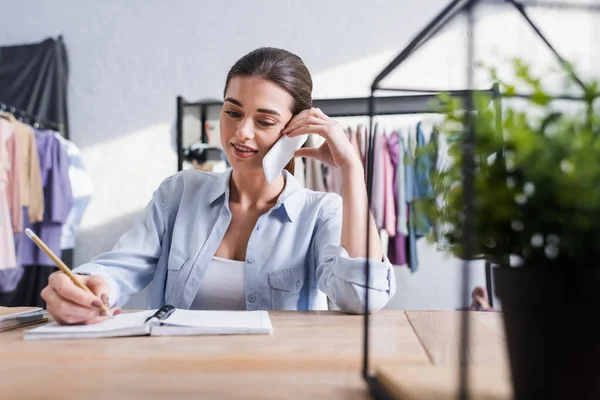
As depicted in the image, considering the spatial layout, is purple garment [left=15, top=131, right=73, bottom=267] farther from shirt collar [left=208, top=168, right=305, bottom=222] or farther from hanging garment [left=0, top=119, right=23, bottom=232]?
shirt collar [left=208, top=168, right=305, bottom=222]

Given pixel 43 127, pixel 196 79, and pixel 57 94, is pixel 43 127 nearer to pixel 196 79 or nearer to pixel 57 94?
pixel 57 94

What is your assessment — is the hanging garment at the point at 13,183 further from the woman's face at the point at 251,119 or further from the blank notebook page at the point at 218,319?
the blank notebook page at the point at 218,319

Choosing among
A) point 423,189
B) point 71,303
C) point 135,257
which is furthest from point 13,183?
point 423,189

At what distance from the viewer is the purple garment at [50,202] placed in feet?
9.57

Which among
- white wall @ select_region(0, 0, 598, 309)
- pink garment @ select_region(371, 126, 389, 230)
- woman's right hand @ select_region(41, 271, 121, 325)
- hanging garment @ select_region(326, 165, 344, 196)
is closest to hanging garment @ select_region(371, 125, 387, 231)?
pink garment @ select_region(371, 126, 389, 230)

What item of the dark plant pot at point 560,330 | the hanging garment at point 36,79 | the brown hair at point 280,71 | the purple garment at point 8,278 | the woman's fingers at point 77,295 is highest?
the hanging garment at point 36,79

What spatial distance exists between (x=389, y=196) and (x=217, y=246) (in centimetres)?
Result: 161

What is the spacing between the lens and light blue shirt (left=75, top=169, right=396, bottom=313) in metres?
1.26

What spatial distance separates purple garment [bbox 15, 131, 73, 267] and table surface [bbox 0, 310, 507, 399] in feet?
7.30

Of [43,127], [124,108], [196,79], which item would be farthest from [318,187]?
[43,127]

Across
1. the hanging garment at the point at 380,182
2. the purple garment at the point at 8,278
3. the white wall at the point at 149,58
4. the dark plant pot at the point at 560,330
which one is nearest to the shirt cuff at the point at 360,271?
the dark plant pot at the point at 560,330

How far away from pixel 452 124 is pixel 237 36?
3.45 m

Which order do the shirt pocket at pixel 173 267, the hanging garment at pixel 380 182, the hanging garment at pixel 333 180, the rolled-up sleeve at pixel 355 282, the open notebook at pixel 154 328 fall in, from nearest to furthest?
the open notebook at pixel 154 328 < the rolled-up sleeve at pixel 355 282 < the shirt pocket at pixel 173 267 < the hanging garment at pixel 380 182 < the hanging garment at pixel 333 180

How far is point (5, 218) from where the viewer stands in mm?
2643
